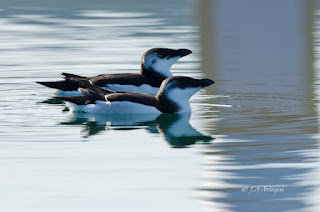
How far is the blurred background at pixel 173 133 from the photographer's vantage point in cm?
815

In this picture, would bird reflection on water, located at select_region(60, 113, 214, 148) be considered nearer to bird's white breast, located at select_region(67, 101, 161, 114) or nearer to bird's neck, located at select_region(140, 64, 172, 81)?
bird's white breast, located at select_region(67, 101, 161, 114)

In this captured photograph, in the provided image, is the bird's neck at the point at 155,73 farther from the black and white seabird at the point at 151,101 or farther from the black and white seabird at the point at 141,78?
the black and white seabird at the point at 151,101

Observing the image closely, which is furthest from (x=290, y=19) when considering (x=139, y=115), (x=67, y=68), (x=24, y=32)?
(x=139, y=115)

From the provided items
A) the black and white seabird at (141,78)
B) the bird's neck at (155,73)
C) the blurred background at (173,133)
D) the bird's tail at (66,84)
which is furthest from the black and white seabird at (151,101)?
the bird's neck at (155,73)

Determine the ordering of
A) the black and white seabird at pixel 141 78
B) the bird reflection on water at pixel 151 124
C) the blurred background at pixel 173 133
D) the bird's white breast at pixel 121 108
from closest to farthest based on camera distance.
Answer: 1. the blurred background at pixel 173 133
2. the bird reflection on water at pixel 151 124
3. the bird's white breast at pixel 121 108
4. the black and white seabird at pixel 141 78

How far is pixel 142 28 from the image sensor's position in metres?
26.0

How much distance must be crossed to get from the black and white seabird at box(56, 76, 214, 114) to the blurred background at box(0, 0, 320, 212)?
0.55 feet

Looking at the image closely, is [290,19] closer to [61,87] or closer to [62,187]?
[61,87]

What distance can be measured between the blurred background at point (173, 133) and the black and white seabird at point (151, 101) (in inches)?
6.6

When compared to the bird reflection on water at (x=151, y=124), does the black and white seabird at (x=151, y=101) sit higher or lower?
higher

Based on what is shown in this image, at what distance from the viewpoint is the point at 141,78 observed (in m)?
15.0

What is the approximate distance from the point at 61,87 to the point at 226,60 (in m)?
5.27

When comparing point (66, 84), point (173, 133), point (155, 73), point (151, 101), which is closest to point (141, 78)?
point (155, 73)

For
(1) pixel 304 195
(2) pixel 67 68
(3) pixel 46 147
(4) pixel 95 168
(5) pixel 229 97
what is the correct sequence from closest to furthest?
(1) pixel 304 195 < (4) pixel 95 168 < (3) pixel 46 147 < (5) pixel 229 97 < (2) pixel 67 68
